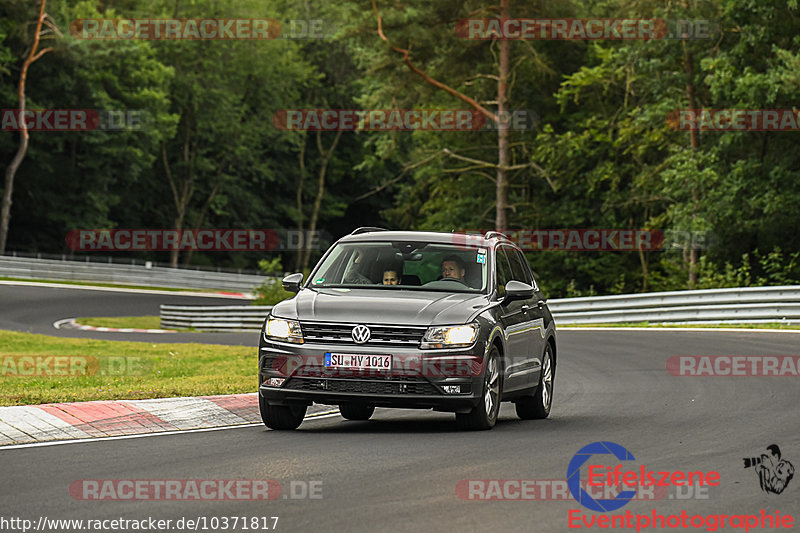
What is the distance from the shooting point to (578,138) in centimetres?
4744

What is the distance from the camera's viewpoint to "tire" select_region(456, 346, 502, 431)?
37.1 ft

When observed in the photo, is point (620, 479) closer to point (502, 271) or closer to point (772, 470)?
point (772, 470)

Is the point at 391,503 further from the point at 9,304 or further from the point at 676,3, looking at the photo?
the point at 9,304

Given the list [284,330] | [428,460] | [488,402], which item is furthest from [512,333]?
[428,460]

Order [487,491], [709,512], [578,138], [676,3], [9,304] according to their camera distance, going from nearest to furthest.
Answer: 1. [709,512]
2. [487,491]
3. [676,3]
4. [9,304]
5. [578,138]

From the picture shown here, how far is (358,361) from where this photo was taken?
429 inches

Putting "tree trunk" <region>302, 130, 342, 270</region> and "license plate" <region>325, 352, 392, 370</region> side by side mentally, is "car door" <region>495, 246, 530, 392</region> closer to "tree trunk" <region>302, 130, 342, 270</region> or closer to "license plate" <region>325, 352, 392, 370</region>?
"license plate" <region>325, 352, 392, 370</region>

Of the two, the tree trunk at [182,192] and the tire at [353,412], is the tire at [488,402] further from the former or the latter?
the tree trunk at [182,192]

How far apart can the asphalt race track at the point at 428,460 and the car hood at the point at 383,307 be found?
1030mm

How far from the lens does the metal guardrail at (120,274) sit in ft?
177

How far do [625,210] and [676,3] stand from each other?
11.5 m

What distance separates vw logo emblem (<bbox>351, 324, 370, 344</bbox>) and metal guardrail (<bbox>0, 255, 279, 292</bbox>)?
42.3 metres

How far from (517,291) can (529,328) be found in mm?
895

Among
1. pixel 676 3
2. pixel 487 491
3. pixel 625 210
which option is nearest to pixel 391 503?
pixel 487 491
